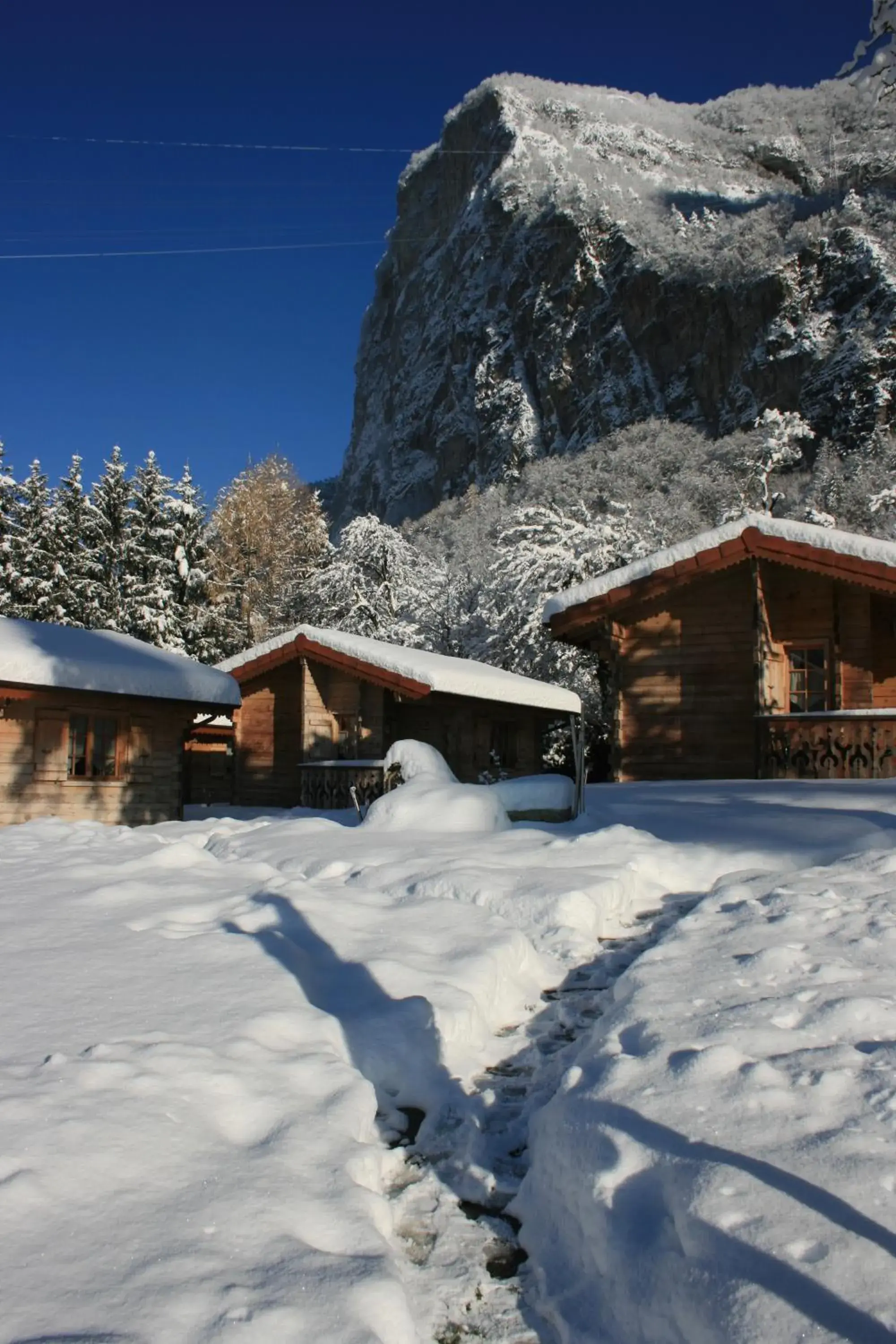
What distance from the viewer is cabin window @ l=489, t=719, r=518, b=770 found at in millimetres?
22984

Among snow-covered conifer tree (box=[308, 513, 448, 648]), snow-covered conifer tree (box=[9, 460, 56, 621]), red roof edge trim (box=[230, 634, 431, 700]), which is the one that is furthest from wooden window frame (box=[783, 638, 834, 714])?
snow-covered conifer tree (box=[9, 460, 56, 621])

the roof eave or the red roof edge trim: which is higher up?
the roof eave

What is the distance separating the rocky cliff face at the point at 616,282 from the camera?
6494 cm

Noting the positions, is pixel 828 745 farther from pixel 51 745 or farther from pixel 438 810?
pixel 51 745

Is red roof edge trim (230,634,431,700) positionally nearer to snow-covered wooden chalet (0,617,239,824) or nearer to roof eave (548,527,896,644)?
snow-covered wooden chalet (0,617,239,824)

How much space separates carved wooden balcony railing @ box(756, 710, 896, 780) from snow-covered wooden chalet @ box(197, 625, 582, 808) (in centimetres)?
627

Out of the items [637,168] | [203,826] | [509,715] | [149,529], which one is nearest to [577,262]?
[637,168]

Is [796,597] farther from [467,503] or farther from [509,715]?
[467,503]

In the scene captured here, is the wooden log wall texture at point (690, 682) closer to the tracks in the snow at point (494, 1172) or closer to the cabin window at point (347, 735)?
the cabin window at point (347, 735)

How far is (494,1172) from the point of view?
3.79m

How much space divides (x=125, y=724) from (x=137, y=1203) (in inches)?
600

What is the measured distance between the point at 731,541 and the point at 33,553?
25.0 meters

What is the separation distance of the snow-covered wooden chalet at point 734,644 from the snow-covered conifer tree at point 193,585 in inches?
823

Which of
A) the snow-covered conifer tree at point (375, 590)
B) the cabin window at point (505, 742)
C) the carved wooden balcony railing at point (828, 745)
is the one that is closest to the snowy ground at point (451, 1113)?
the carved wooden balcony railing at point (828, 745)
